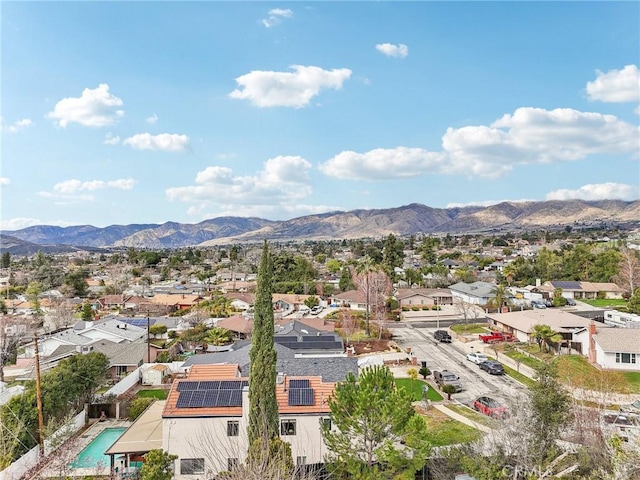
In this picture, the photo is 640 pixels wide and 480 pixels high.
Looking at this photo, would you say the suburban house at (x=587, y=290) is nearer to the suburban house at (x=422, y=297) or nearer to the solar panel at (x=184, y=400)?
the suburban house at (x=422, y=297)

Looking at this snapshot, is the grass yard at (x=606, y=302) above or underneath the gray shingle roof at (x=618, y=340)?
underneath

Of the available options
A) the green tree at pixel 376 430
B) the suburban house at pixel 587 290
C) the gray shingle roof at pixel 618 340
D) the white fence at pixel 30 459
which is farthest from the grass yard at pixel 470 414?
the suburban house at pixel 587 290

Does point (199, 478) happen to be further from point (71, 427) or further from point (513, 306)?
point (513, 306)

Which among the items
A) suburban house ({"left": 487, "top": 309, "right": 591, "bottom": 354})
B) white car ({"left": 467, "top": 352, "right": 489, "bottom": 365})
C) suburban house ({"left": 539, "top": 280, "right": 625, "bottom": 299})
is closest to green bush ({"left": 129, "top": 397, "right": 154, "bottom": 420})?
white car ({"left": 467, "top": 352, "right": 489, "bottom": 365})

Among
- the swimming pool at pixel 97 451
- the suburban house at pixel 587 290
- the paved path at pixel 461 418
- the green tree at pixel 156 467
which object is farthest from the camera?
the suburban house at pixel 587 290

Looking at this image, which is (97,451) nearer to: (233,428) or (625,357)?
(233,428)

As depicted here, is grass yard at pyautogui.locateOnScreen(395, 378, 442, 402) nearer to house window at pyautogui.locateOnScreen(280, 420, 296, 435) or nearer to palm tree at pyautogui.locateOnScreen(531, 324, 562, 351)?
house window at pyautogui.locateOnScreen(280, 420, 296, 435)

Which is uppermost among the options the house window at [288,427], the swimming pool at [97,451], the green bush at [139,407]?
the house window at [288,427]

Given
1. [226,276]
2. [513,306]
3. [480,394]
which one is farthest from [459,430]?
[226,276]
